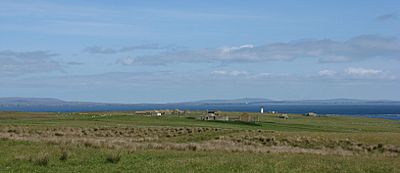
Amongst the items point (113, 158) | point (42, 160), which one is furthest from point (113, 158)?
point (42, 160)

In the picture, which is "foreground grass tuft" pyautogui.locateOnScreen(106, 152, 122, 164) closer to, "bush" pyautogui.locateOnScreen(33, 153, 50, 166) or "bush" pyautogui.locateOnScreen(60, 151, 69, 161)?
"bush" pyautogui.locateOnScreen(60, 151, 69, 161)

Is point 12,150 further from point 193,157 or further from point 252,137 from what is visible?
point 252,137

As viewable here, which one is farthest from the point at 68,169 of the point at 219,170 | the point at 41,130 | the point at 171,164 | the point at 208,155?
the point at 41,130

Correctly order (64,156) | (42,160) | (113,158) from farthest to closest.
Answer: (64,156) → (113,158) → (42,160)

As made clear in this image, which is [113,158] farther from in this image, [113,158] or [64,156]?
[64,156]

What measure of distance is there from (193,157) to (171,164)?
11.4 feet

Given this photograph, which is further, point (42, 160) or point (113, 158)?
point (113, 158)

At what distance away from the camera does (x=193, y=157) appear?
26.5m

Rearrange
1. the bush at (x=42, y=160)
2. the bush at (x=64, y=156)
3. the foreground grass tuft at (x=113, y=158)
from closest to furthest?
the bush at (x=42, y=160), the foreground grass tuft at (x=113, y=158), the bush at (x=64, y=156)

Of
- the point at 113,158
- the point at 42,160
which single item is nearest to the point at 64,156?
the point at 42,160

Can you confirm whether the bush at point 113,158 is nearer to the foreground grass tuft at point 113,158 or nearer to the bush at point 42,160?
the foreground grass tuft at point 113,158

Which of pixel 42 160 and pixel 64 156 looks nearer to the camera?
pixel 42 160

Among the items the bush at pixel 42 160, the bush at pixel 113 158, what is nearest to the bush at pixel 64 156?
the bush at pixel 42 160

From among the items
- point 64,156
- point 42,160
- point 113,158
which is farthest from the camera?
point 64,156
